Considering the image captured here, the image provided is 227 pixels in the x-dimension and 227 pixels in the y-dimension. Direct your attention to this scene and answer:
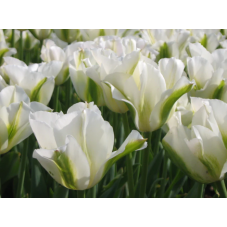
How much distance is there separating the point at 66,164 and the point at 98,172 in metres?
0.06

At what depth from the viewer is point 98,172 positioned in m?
0.54

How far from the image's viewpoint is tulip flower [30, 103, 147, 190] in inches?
20.4

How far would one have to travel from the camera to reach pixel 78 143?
0.53 meters

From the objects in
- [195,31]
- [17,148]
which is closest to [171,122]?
[17,148]

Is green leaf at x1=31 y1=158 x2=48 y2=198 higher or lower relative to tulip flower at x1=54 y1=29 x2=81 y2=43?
lower

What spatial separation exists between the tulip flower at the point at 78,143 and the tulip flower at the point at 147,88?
0.41 ft

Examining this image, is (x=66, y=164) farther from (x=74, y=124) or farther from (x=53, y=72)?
(x=53, y=72)

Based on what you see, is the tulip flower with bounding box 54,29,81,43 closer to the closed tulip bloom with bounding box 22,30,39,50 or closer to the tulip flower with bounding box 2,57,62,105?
the closed tulip bloom with bounding box 22,30,39,50

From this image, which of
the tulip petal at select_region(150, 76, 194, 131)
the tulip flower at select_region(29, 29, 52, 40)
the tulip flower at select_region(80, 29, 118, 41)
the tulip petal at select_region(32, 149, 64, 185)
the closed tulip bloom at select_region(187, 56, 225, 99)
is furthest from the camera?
the tulip flower at select_region(29, 29, 52, 40)

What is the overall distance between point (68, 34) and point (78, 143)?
1.27m

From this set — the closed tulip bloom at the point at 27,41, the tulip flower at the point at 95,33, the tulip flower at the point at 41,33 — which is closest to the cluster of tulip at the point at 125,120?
the tulip flower at the point at 95,33

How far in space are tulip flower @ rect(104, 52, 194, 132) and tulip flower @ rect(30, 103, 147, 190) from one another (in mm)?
126

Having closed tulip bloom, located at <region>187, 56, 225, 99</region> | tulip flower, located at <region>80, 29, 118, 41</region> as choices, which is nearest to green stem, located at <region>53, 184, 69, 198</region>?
closed tulip bloom, located at <region>187, 56, 225, 99</region>

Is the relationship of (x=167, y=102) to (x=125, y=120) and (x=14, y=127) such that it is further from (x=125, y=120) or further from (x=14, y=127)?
(x=14, y=127)
